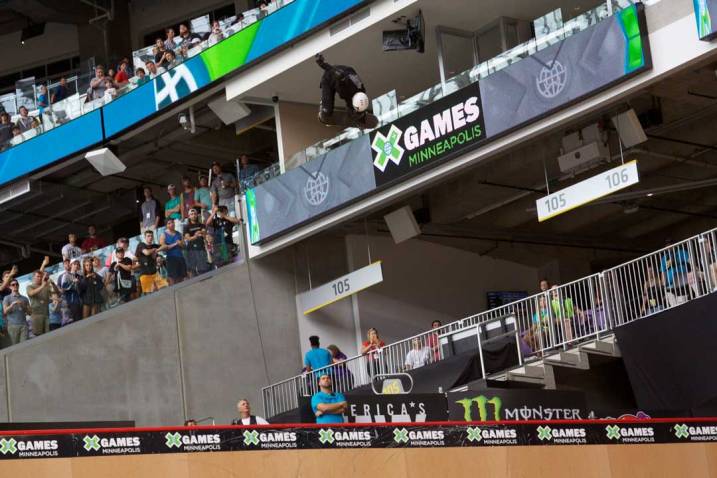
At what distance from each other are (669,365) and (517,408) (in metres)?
2.40

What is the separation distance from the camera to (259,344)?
81.9ft

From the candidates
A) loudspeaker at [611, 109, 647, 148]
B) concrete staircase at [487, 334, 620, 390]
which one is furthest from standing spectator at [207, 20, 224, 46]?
concrete staircase at [487, 334, 620, 390]

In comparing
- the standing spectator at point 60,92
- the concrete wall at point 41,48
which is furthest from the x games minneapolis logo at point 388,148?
the concrete wall at point 41,48

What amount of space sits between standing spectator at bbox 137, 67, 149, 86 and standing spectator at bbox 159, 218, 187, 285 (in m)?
4.34

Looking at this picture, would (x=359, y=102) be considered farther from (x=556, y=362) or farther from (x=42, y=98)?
(x=42, y=98)

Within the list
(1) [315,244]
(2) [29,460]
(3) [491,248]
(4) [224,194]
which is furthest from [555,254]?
(2) [29,460]

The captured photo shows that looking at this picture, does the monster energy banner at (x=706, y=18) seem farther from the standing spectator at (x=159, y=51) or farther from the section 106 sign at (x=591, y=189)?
the standing spectator at (x=159, y=51)

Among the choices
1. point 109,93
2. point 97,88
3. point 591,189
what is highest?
point 97,88

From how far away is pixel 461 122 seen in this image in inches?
835

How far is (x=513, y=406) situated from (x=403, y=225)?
280 inches

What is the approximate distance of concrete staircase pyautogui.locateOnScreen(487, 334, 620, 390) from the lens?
19500 mm

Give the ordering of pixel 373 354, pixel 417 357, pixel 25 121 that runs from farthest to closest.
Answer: pixel 25 121 → pixel 373 354 → pixel 417 357

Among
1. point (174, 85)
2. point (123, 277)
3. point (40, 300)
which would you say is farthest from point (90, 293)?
point (174, 85)

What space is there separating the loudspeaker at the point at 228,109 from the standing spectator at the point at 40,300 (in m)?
5.28
